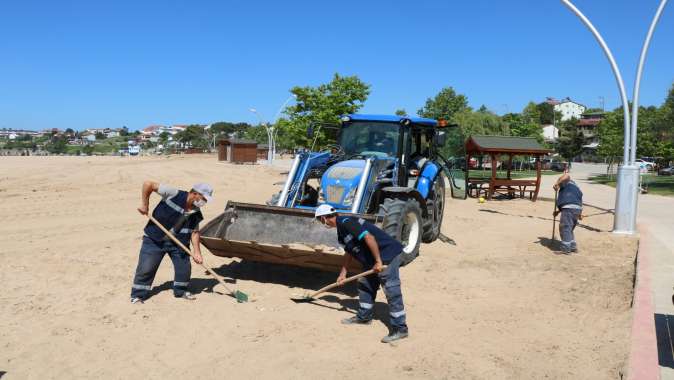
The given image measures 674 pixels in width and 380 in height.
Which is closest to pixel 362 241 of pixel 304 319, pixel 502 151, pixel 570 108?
pixel 304 319

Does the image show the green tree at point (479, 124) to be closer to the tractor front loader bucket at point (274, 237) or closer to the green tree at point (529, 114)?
the green tree at point (529, 114)

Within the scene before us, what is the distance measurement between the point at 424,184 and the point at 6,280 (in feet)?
20.0

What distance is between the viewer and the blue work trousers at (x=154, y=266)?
598cm

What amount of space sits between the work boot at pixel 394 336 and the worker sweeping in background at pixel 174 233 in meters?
2.24

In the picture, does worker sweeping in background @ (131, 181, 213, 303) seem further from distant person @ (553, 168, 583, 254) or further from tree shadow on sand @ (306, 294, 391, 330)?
distant person @ (553, 168, 583, 254)

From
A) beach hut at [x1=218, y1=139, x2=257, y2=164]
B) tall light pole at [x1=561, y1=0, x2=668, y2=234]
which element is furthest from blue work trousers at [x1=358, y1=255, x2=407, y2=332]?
beach hut at [x1=218, y1=139, x2=257, y2=164]

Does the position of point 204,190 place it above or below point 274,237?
above

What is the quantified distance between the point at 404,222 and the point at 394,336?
7.81 ft

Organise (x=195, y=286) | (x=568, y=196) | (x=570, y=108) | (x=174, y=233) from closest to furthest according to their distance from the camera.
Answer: (x=174, y=233)
(x=195, y=286)
(x=568, y=196)
(x=570, y=108)

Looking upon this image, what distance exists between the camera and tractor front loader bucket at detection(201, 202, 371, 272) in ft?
19.9

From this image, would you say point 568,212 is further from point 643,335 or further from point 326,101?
point 326,101

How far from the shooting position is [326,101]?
29.2 metres

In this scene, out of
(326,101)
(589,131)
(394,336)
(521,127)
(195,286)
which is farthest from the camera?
(589,131)

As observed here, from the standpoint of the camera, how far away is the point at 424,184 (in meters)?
8.93
